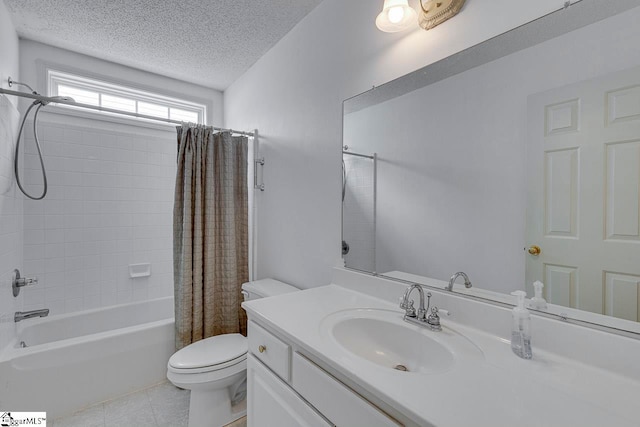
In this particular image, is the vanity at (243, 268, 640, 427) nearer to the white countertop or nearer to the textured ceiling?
the white countertop

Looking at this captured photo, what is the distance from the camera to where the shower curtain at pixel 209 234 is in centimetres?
205

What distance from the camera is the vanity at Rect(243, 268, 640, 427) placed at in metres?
0.59

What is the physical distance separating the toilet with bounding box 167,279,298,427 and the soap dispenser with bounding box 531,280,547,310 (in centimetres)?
144

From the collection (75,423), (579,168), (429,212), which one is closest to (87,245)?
(75,423)

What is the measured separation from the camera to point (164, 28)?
196 centimetres

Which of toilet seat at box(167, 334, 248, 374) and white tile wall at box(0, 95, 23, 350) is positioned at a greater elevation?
white tile wall at box(0, 95, 23, 350)

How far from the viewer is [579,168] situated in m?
0.80

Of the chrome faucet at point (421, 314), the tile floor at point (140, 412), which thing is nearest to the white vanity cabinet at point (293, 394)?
the chrome faucet at point (421, 314)

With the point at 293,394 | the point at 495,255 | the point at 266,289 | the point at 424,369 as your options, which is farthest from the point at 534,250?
the point at 266,289

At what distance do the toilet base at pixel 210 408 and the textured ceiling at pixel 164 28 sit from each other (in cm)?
224

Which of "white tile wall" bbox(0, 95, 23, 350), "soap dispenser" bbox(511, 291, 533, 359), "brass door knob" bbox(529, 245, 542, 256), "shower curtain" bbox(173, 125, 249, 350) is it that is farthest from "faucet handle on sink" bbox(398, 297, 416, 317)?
"white tile wall" bbox(0, 95, 23, 350)

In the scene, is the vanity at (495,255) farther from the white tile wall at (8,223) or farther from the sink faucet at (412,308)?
the white tile wall at (8,223)

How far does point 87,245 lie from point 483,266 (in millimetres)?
2843

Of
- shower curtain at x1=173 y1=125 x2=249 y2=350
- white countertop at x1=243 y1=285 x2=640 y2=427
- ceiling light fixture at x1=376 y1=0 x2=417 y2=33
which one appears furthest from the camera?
shower curtain at x1=173 y1=125 x2=249 y2=350
